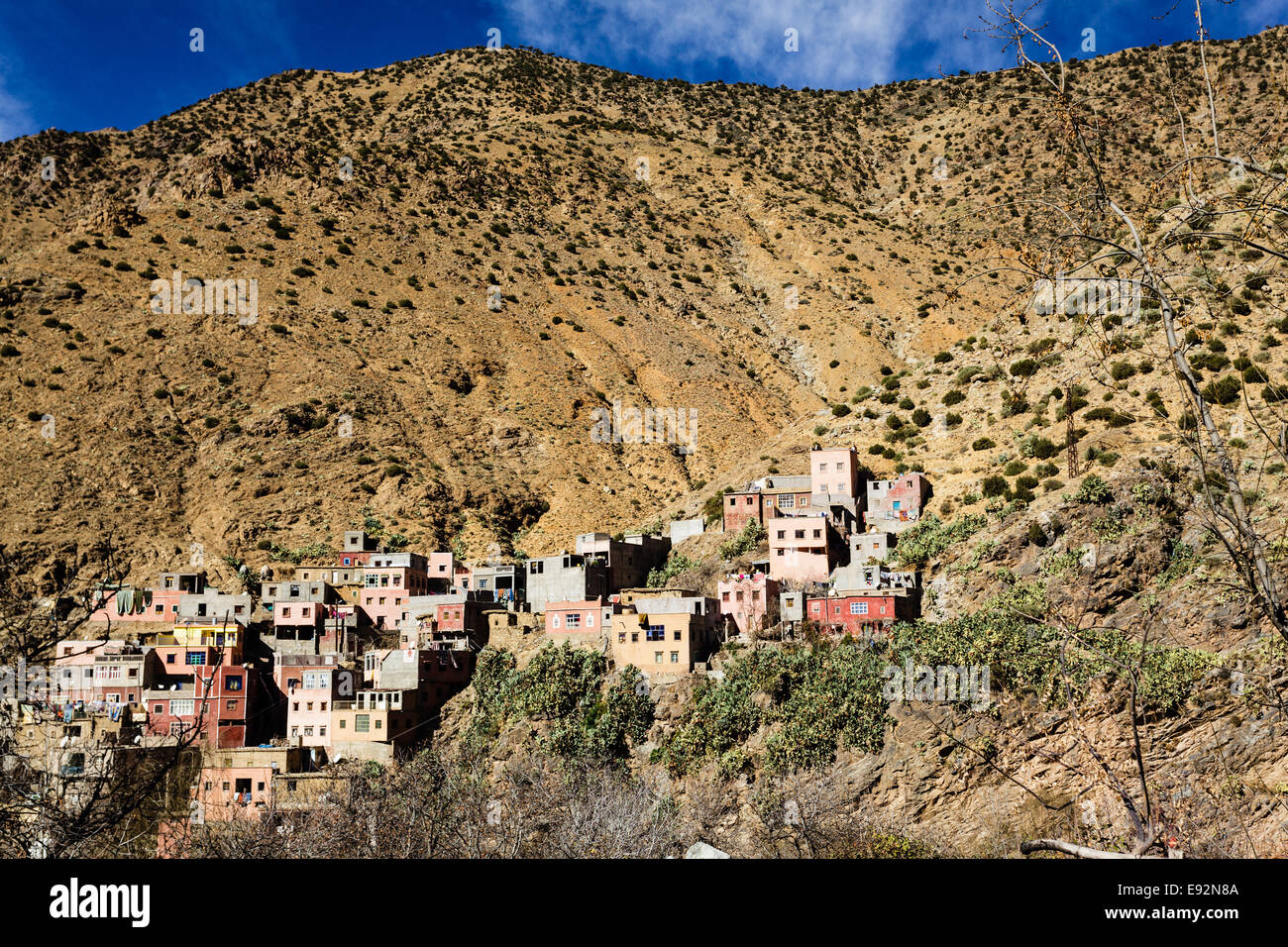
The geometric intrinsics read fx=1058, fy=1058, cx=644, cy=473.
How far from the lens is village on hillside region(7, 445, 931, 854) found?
40.0 meters

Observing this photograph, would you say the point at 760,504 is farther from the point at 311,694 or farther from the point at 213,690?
the point at 213,690

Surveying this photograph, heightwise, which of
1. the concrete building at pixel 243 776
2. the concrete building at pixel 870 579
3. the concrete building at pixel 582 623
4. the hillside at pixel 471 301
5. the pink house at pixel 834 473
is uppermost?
the hillside at pixel 471 301

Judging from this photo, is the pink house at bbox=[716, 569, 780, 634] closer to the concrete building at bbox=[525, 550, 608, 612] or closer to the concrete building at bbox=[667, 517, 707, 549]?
the concrete building at bbox=[525, 550, 608, 612]

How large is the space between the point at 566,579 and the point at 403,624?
7896 mm

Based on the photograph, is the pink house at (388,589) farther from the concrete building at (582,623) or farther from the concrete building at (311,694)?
the concrete building at (582,623)

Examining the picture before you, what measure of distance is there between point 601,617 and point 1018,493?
17.8 meters

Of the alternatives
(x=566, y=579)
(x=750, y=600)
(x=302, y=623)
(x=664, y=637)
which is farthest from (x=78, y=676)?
(x=750, y=600)

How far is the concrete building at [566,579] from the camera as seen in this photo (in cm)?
4712

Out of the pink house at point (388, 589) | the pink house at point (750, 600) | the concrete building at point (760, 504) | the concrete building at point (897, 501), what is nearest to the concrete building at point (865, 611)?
the pink house at point (750, 600)

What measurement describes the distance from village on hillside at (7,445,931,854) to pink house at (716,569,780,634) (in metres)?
0.09

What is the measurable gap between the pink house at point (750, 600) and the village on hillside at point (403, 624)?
86 mm
